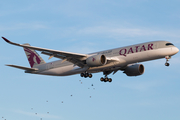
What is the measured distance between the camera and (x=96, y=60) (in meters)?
51.8

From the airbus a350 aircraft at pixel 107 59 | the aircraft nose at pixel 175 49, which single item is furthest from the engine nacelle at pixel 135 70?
the aircraft nose at pixel 175 49

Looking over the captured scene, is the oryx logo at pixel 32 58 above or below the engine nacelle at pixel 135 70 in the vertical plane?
above

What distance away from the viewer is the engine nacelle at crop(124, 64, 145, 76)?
5900cm

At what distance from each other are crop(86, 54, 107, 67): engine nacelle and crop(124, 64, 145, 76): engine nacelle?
8639mm

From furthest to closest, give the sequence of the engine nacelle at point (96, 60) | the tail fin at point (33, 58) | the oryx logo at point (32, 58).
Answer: the oryx logo at point (32, 58) < the tail fin at point (33, 58) < the engine nacelle at point (96, 60)

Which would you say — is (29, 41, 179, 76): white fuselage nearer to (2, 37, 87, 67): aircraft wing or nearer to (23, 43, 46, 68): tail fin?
(2, 37, 87, 67): aircraft wing

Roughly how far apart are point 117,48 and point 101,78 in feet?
23.4

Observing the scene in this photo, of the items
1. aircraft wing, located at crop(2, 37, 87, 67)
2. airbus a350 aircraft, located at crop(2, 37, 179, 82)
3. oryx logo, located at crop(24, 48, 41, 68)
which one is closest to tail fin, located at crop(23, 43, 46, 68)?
oryx logo, located at crop(24, 48, 41, 68)

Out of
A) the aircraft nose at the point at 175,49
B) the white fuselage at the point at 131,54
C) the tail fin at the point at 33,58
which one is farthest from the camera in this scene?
the tail fin at the point at 33,58

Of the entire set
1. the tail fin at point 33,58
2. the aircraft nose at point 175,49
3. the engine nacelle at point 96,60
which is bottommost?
the engine nacelle at point 96,60

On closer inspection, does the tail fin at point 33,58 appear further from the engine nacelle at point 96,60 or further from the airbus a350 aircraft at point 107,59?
the engine nacelle at point 96,60

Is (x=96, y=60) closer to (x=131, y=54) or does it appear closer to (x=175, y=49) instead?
(x=131, y=54)

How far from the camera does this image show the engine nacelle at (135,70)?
59000mm

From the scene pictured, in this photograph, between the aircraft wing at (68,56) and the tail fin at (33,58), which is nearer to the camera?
the aircraft wing at (68,56)
